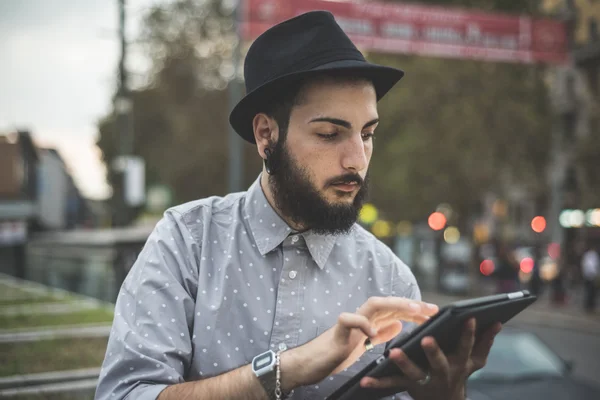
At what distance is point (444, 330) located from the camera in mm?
1521

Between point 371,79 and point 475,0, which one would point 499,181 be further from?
point 371,79

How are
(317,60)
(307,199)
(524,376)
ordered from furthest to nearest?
(524,376) < (307,199) < (317,60)

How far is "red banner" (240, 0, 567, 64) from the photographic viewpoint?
1226cm

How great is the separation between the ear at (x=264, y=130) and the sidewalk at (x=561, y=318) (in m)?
15.0

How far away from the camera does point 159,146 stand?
31422mm

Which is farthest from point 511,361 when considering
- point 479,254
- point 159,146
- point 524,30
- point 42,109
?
point 159,146

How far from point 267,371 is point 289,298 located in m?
0.37

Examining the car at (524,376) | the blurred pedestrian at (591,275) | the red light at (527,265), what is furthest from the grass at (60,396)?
the red light at (527,265)

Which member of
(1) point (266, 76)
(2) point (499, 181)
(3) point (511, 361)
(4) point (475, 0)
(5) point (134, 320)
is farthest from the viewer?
(2) point (499, 181)

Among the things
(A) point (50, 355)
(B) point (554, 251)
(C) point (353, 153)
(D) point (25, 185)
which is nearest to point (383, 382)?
(C) point (353, 153)

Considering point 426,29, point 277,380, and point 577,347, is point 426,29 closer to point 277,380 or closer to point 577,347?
point 577,347

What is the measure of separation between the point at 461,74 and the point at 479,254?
8787 millimetres

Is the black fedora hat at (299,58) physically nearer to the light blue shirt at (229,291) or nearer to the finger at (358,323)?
the light blue shirt at (229,291)

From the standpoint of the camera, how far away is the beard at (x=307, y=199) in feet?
6.42
